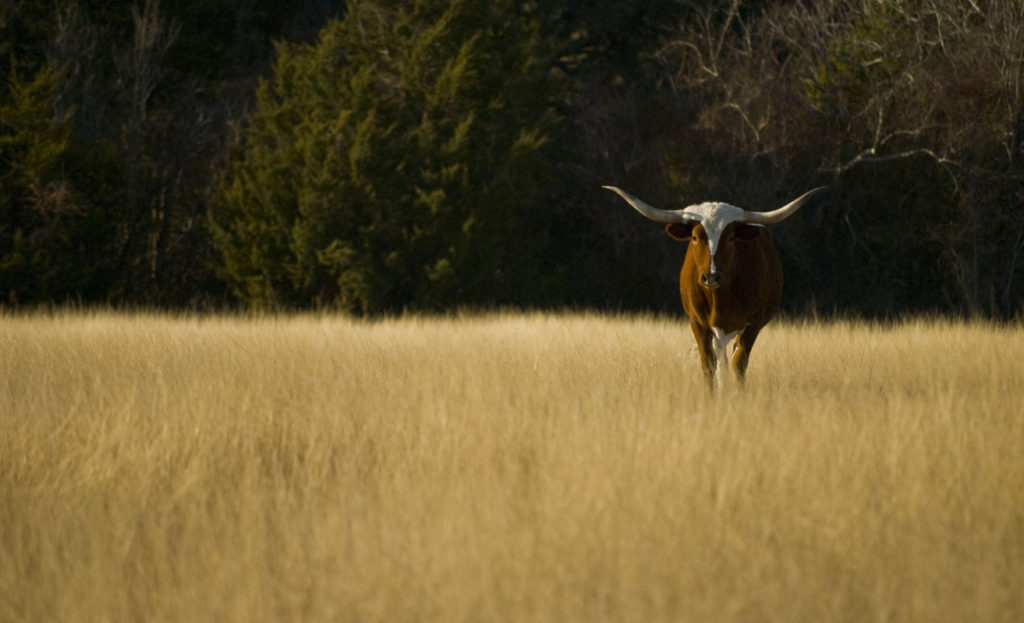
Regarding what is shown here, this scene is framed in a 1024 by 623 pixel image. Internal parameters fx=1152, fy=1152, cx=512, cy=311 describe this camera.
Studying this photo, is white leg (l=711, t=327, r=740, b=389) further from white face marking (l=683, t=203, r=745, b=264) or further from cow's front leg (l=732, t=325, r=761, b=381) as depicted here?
white face marking (l=683, t=203, r=745, b=264)

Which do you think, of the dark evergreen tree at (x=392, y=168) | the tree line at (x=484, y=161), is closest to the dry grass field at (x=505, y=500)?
the tree line at (x=484, y=161)

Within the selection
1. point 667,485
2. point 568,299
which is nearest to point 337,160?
point 568,299

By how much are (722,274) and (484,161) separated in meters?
13.4

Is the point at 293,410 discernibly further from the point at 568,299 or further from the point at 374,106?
the point at 568,299

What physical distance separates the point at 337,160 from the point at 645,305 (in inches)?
272

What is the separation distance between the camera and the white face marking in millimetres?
7719

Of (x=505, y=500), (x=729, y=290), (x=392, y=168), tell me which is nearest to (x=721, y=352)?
(x=729, y=290)

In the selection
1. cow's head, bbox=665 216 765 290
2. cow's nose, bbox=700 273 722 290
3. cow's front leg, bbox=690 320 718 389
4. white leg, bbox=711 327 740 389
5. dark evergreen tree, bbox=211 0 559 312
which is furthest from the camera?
dark evergreen tree, bbox=211 0 559 312

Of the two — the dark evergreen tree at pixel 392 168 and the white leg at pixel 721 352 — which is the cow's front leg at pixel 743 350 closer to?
the white leg at pixel 721 352

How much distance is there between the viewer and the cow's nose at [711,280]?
24.4ft

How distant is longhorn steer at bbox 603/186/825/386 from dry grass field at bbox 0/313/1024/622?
0.38 meters

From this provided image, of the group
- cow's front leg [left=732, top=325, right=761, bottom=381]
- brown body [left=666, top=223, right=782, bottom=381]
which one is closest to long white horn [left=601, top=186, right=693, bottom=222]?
brown body [left=666, top=223, right=782, bottom=381]

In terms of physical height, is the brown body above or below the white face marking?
below

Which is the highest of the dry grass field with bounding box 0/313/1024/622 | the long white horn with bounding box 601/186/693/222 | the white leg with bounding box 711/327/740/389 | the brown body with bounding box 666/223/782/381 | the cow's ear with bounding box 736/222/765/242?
the long white horn with bounding box 601/186/693/222
